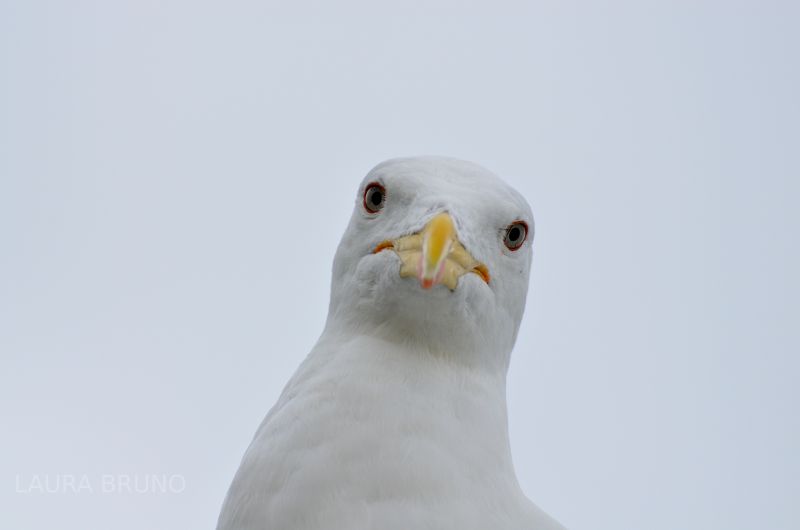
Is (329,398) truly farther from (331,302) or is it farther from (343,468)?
(331,302)

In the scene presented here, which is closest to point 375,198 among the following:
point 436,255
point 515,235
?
point 515,235

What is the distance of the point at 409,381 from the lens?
3.36m

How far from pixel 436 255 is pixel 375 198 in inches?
22.9

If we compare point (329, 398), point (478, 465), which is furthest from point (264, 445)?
point (478, 465)

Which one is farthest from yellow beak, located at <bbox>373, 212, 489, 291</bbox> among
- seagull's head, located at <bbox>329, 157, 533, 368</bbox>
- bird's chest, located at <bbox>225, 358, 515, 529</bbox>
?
bird's chest, located at <bbox>225, 358, 515, 529</bbox>

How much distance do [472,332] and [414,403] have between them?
0.31m

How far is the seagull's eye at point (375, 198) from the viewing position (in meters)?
3.66

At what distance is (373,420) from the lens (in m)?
3.23

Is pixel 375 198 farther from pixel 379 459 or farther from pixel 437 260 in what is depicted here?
pixel 379 459

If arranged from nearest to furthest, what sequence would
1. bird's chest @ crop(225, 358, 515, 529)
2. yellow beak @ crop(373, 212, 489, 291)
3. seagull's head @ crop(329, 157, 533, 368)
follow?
bird's chest @ crop(225, 358, 515, 529)
yellow beak @ crop(373, 212, 489, 291)
seagull's head @ crop(329, 157, 533, 368)

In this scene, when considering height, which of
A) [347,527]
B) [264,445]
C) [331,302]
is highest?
[331,302]

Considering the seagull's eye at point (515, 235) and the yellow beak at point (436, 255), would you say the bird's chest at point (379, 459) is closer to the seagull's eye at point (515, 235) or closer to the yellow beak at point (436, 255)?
the yellow beak at point (436, 255)

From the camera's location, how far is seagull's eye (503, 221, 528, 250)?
362 cm

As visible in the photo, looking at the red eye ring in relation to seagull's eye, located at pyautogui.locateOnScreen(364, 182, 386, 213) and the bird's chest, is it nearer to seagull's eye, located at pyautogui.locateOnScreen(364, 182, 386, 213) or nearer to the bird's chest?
seagull's eye, located at pyautogui.locateOnScreen(364, 182, 386, 213)
